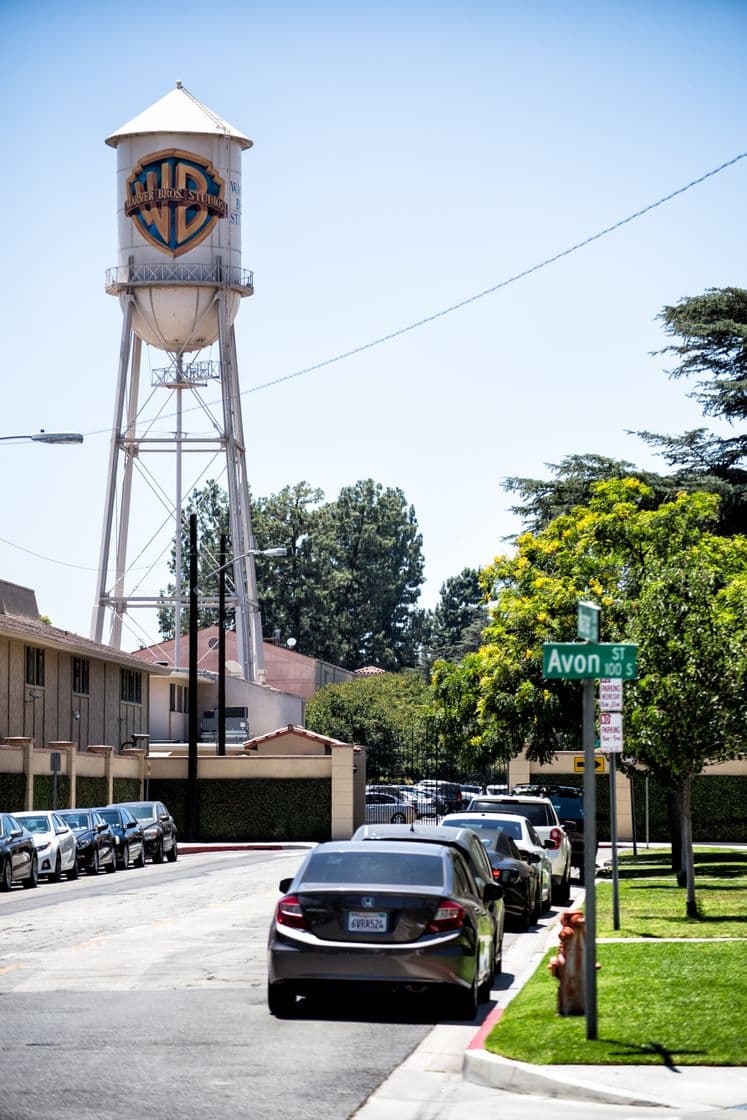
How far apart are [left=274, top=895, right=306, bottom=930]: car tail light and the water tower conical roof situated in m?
49.8

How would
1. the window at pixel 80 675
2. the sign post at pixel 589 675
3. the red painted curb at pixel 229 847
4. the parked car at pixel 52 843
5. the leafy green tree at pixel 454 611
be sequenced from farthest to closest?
the leafy green tree at pixel 454 611 → the window at pixel 80 675 → the red painted curb at pixel 229 847 → the parked car at pixel 52 843 → the sign post at pixel 589 675

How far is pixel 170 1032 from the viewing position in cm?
1306

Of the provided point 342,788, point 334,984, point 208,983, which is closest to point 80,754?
point 342,788

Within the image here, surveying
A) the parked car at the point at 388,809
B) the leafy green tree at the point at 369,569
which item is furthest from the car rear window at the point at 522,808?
the leafy green tree at the point at 369,569

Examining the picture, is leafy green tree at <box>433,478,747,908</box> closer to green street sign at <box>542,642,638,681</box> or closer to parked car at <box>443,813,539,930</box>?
parked car at <box>443,813,539,930</box>

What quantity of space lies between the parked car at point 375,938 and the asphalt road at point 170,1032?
338 mm

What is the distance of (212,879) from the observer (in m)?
35.2

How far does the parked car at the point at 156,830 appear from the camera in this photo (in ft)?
143

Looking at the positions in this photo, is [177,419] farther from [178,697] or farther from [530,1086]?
[530,1086]

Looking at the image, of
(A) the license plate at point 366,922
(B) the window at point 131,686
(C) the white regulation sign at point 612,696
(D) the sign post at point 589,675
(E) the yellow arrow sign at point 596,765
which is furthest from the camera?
(B) the window at point 131,686

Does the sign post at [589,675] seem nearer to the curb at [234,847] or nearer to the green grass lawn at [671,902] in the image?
the green grass lawn at [671,902]

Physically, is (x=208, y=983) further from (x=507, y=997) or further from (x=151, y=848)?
(x=151, y=848)

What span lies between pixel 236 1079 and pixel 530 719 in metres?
27.3

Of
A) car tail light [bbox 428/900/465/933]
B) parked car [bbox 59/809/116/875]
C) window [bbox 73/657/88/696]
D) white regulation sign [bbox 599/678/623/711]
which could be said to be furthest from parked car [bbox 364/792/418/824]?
car tail light [bbox 428/900/465/933]
